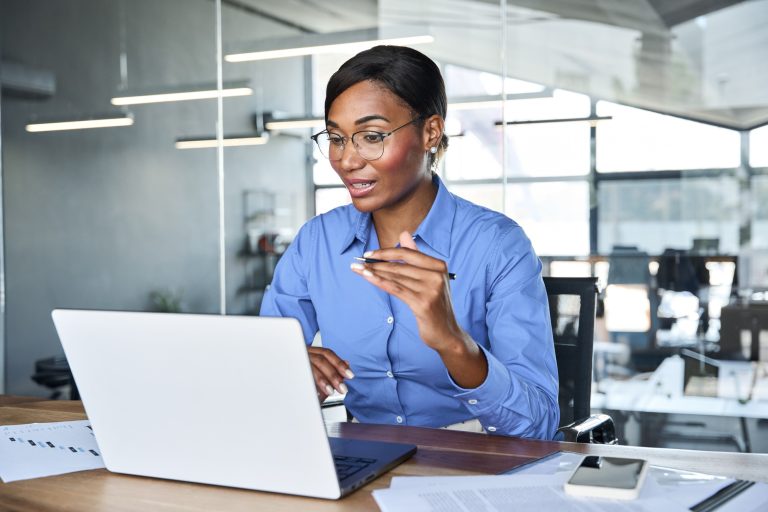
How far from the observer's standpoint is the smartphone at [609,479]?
100cm

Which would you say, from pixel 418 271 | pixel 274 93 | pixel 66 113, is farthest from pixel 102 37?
pixel 418 271

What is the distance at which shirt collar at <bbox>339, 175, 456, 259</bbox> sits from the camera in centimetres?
182

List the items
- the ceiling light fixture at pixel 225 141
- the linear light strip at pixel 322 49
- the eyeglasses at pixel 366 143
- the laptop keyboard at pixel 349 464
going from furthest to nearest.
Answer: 1. the ceiling light fixture at pixel 225 141
2. the linear light strip at pixel 322 49
3. the eyeglasses at pixel 366 143
4. the laptop keyboard at pixel 349 464

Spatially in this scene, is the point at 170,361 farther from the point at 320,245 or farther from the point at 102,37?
the point at 102,37

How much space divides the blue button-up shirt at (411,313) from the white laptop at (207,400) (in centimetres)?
48

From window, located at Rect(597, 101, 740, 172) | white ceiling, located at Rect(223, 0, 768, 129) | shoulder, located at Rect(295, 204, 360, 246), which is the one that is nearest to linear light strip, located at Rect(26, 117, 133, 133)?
white ceiling, located at Rect(223, 0, 768, 129)

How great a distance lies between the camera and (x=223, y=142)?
4.47m

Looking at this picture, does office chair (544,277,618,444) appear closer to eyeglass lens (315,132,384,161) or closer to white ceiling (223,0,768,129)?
eyeglass lens (315,132,384,161)

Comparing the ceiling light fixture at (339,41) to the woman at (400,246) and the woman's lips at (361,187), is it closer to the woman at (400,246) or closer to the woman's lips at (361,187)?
the woman at (400,246)

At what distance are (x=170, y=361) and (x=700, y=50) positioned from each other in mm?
3406

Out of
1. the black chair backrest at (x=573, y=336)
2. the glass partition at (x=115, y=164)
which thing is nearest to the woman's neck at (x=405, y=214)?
the black chair backrest at (x=573, y=336)

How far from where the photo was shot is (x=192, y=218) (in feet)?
14.7

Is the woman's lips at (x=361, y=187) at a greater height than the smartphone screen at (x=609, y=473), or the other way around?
the woman's lips at (x=361, y=187)

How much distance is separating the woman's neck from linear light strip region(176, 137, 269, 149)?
2577 mm
